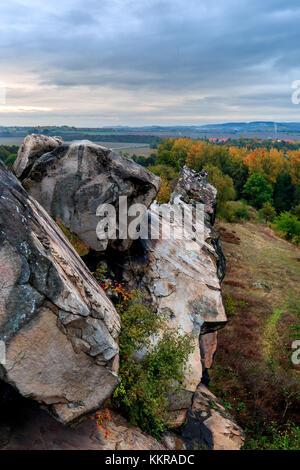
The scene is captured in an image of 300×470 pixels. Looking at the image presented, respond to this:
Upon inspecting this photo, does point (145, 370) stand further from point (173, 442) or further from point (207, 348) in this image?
point (207, 348)

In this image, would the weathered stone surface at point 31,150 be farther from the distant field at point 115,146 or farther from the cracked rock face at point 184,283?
the distant field at point 115,146

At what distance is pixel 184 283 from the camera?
42.3ft

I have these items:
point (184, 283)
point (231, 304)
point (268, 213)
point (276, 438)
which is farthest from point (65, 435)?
point (268, 213)

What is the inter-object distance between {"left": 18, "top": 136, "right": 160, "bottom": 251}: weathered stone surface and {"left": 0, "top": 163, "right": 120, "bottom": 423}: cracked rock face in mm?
4646

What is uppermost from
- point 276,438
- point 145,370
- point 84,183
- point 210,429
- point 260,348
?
point 84,183

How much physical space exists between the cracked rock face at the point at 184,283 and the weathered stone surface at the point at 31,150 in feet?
19.8

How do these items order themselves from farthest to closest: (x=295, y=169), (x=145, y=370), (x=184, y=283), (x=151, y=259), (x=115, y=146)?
(x=115, y=146) < (x=295, y=169) < (x=151, y=259) < (x=184, y=283) < (x=145, y=370)

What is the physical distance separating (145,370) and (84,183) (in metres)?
7.29

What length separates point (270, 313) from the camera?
21.1 m

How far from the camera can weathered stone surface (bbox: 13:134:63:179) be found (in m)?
13.4

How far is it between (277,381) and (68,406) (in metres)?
10.4

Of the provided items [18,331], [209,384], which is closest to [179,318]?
[209,384]

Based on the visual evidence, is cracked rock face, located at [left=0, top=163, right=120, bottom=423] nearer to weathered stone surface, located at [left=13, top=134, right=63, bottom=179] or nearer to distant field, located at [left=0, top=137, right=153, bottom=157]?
weathered stone surface, located at [left=13, top=134, right=63, bottom=179]

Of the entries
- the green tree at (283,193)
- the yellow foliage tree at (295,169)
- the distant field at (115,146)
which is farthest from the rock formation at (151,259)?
the distant field at (115,146)
